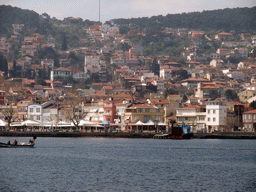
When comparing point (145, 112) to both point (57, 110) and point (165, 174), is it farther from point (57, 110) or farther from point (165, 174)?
point (165, 174)

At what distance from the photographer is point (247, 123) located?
383 ft

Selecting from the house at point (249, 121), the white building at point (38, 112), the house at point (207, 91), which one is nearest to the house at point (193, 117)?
the house at point (249, 121)

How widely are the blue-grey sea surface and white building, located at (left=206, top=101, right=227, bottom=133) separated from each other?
132ft

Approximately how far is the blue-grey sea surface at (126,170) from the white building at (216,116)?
1581 inches

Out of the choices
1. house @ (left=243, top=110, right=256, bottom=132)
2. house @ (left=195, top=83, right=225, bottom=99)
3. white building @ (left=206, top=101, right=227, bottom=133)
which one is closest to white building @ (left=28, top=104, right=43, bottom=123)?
white building @ (left=206, top=101, right=227, bottom=133)

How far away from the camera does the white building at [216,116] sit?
378 feet

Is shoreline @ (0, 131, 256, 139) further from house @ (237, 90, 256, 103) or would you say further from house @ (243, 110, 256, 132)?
house @ (237, 90, 256, 103)

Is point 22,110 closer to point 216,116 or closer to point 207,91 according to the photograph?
point 216,116

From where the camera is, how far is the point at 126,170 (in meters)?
53.5

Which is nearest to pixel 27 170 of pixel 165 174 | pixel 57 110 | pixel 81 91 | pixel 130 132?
pixel 165 174

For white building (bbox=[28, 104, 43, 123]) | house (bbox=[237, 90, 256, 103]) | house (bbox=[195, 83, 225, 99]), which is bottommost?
white building (bbox=[28, 104, 43, 123])

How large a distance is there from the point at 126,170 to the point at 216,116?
64107 mm

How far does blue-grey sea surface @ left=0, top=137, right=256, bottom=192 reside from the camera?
4400cm

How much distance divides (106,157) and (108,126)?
52.0 metres
